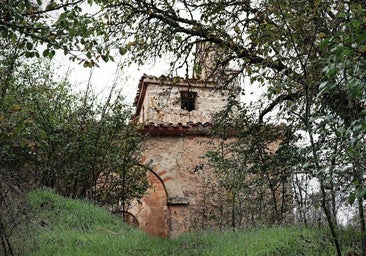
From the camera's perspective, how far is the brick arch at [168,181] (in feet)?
40.6

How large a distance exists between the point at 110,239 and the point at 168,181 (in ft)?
21.7

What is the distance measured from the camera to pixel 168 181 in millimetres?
12578

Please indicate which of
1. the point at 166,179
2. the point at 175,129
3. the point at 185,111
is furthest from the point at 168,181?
the point at 185,111

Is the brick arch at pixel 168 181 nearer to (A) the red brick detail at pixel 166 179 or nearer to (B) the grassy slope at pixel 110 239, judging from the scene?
(A) the red brick detail at pixel 166 179

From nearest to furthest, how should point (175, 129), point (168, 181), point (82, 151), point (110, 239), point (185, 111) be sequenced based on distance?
point (110, 239) < point (82, 151) < point (168, 181) < point (175, 129) < point (185, 111)

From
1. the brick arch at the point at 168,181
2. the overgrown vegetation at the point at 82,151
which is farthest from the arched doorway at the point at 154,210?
the overgrown vegetation at the point at 82,151

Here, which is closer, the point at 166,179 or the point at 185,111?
the point at 166,179

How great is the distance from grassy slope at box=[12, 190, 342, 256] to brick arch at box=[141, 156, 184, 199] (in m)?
4.97

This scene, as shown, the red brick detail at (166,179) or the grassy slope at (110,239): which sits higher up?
the red brick detail at (166,179)

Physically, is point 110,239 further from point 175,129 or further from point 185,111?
point 185,111

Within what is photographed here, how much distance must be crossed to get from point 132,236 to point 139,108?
475 inches

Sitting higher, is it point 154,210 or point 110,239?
point 154,210

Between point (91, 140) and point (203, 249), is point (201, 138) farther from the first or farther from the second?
point (203, 249)

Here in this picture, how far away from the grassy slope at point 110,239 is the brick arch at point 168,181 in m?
4.97
